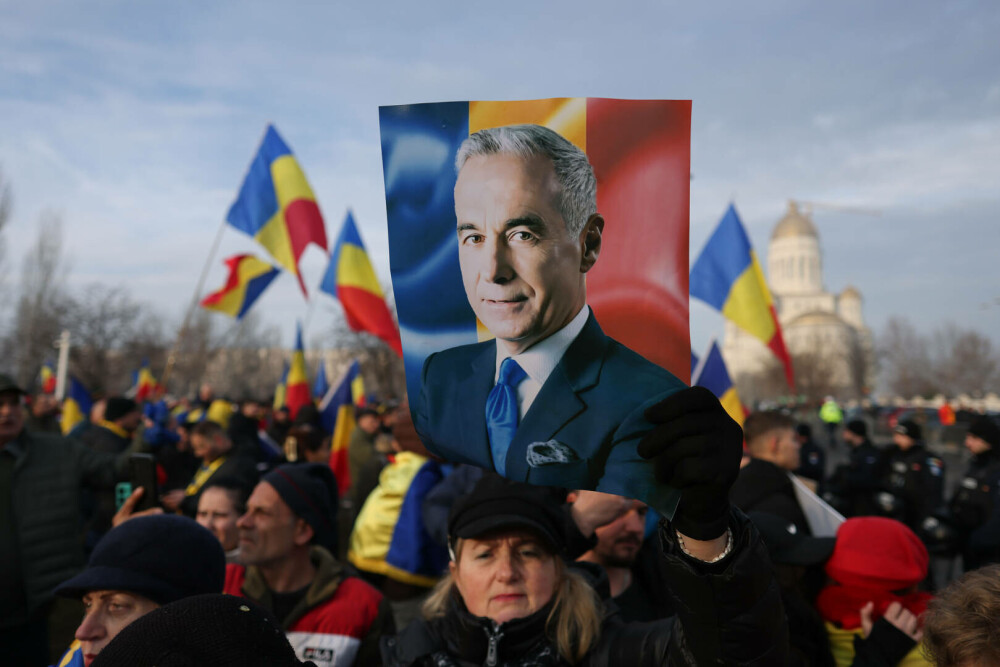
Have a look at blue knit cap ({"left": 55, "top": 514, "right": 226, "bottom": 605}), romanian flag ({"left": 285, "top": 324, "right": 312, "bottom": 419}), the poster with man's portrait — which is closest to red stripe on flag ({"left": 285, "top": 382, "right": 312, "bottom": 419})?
romanian flag ({"left": 285, "top": 324, "right": 312, "bottom": 419})

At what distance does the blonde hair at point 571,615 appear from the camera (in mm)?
2088

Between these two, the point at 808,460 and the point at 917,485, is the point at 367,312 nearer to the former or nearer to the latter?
the point at 917,485

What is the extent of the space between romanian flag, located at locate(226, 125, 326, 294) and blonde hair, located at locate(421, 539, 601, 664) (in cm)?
596

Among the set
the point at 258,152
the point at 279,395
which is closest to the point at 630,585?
the point at 258,152

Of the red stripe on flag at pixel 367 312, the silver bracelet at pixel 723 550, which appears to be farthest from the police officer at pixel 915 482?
the silver bracelet at pixel 723 550

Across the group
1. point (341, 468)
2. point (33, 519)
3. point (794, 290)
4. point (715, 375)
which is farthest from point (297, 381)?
point (794, 290)

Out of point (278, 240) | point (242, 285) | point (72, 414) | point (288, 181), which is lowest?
point (72, 414)

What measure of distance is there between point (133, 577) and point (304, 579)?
1.14m

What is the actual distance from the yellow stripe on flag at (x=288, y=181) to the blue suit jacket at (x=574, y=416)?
6.78 meters

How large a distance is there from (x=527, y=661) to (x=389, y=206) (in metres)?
1.35

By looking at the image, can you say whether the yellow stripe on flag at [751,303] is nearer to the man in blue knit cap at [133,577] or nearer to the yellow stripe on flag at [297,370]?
the man in blue knit cap at [133,577]

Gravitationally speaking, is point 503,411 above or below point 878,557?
above

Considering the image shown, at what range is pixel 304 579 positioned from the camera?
3.12 metres

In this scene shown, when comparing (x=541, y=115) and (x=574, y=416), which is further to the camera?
(x=541, y=115)
